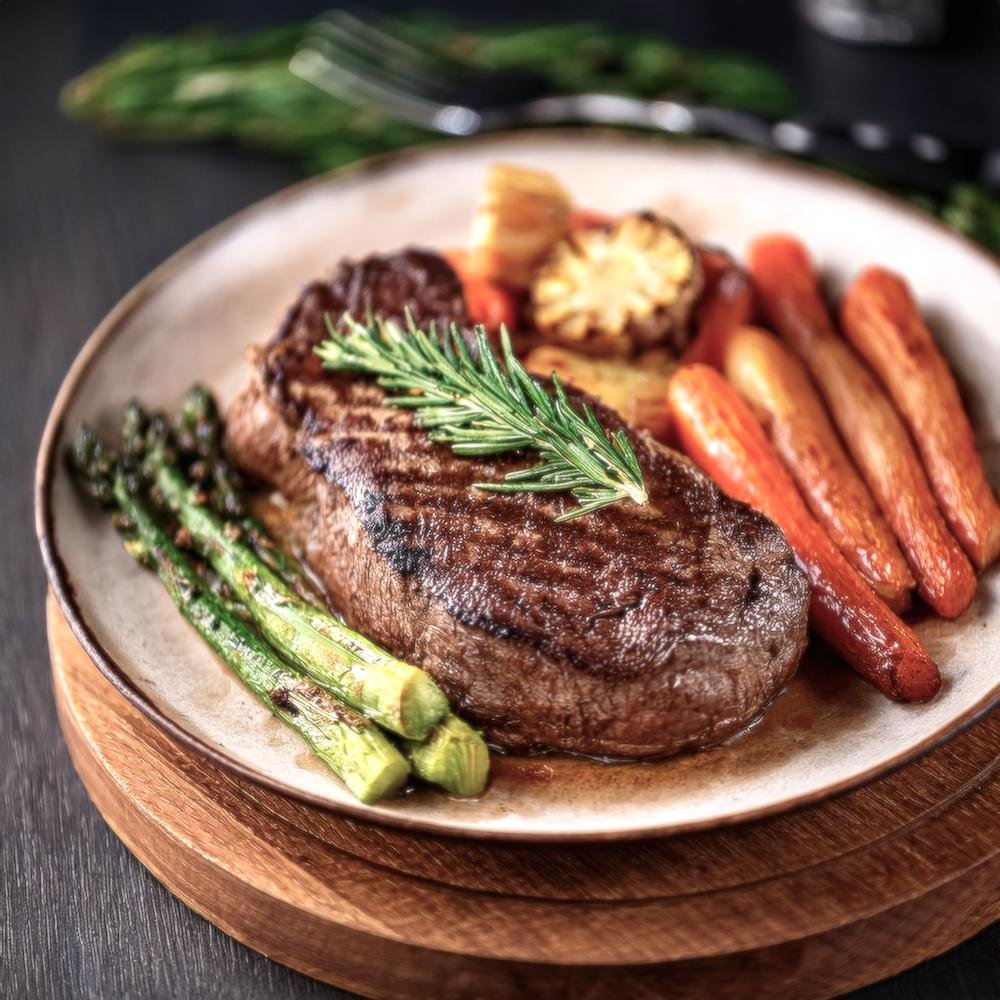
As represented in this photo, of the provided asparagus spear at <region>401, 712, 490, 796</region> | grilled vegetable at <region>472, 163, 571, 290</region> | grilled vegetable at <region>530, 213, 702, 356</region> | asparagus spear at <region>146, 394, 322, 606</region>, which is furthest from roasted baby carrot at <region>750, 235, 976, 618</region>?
asparagus spear at <region>146, 394, 322, 606</region>

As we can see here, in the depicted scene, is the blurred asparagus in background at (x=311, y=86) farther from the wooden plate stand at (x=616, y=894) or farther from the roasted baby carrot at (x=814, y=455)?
the wooden plate stand at (x=616, y=894)

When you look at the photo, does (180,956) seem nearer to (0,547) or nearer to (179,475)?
(179,475)

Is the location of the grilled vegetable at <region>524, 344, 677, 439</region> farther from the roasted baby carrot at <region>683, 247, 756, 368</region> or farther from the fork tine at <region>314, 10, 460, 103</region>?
the fork tine at <region>314, 10, 460, 103</region>

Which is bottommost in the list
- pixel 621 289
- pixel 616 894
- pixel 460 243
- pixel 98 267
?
pixel 98 267

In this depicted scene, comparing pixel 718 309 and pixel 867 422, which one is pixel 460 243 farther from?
pixel 867 422

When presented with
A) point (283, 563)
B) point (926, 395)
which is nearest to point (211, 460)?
point (283, 563)

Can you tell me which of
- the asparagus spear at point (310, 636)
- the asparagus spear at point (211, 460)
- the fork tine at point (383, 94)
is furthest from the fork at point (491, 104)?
the asparagus spear at point (310, 636)

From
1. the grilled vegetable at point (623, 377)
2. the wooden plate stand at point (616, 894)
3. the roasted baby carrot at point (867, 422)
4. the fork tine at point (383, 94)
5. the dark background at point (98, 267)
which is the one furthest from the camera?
the fork tine at point (383, 94)
